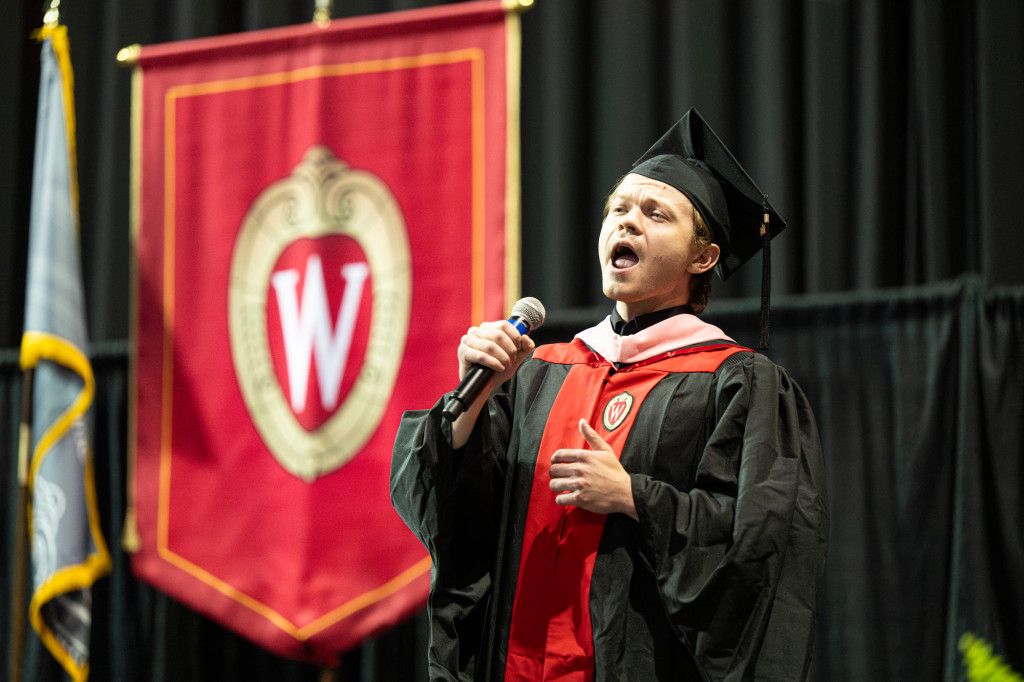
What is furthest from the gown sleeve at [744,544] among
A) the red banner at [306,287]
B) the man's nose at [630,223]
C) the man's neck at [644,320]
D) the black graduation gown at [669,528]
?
the red banner at [306,287]

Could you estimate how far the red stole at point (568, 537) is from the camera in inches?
58.2

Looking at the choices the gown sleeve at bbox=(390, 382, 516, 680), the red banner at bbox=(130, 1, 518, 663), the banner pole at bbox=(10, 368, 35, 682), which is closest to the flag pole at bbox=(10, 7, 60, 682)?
the banner pole at bbox=(10, 368, 35, 682)

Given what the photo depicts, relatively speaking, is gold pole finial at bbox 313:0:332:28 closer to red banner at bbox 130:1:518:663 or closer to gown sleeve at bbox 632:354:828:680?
red banner at bbox 130:1:518:663

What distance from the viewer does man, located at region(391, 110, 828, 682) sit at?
4.61ft

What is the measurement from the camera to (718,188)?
175cm

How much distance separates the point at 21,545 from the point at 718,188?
9.13 feet

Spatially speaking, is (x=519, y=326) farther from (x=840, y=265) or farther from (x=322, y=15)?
(x=322, y=15)

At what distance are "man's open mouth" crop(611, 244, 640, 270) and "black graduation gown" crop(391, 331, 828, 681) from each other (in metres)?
0.16

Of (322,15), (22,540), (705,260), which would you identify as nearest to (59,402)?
(22,540)

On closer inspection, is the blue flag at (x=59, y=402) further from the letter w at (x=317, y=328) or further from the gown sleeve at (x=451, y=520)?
the gown sleeve at (x=451, y=520)

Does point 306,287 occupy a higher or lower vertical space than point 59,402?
higher

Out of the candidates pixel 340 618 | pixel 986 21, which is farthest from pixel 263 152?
pixel 986 21

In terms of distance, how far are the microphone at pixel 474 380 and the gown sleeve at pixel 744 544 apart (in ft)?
0.87

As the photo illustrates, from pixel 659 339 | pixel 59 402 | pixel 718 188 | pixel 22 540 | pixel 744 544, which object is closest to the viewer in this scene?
pixel 744 544
